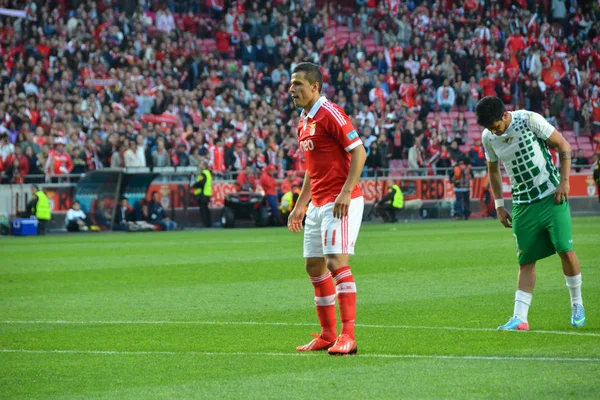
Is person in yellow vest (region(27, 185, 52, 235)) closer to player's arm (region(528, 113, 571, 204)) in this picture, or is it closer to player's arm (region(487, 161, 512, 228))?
player's arm (region(487, 161, 512, 228))

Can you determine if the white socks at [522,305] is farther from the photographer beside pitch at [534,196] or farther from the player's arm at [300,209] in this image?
the player's arm at [300,209]

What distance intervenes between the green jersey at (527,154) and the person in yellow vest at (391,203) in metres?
21.6

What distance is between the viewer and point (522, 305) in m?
9.10

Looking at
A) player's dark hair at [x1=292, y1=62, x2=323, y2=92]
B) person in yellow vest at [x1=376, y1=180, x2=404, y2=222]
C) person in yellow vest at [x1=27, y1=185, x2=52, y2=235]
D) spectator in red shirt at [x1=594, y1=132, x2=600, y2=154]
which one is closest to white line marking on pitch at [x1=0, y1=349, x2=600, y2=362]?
player's dark hair at [x1=292, y1=62, x2=323, y2=92]

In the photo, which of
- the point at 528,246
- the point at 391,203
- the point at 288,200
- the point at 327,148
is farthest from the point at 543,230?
the point at 391,203

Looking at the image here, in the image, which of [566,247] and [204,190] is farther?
[204,190]

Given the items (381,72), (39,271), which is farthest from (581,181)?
(39,271)

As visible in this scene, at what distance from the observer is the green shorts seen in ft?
30.0

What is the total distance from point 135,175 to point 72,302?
16.3 metres

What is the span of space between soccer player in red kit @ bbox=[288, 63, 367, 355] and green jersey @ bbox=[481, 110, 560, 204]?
5.65 ft

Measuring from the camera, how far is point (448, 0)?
Answer: 1662 inches

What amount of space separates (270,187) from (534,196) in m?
20.4

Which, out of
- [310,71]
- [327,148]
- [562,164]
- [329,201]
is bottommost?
[329,201]

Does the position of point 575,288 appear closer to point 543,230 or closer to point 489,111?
point 543,230
